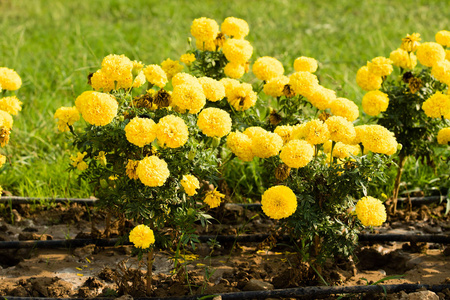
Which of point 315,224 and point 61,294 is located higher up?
point 315,224

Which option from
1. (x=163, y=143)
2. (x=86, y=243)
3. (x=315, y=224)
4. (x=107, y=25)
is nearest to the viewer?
(x=163, y=143)

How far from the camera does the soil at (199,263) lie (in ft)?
8.83

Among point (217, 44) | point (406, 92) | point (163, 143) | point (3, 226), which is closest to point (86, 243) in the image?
point (3, 226)

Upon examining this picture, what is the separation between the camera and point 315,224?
7.93 feet

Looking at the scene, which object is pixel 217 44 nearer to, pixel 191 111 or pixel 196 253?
pixel 191 111

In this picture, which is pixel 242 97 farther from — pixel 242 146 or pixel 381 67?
pixel 381 67

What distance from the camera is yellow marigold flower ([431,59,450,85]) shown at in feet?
9.77

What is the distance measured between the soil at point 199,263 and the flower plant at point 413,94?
0.60 meters

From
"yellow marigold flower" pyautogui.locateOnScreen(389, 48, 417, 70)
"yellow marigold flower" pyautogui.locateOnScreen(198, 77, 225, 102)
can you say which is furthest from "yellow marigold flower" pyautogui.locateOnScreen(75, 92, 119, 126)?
"yellow marigold flower" pyautogui.locateOnScreen(389, 48, 417, 70)

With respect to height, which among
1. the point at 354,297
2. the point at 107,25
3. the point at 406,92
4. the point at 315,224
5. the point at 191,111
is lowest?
the point at 354,297

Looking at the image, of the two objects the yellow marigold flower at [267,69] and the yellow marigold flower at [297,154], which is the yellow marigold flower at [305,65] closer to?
the yellow marigold flower at [267,69]

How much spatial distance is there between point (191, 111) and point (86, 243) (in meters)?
1.13

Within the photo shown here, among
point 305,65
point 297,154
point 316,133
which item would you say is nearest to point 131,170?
point 297,154

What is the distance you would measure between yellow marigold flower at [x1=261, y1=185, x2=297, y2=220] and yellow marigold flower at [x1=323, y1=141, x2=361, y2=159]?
39cm
